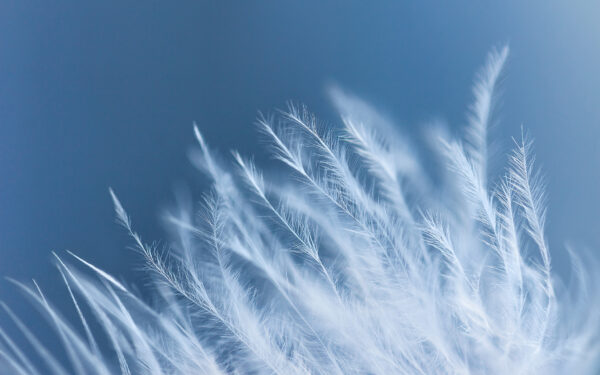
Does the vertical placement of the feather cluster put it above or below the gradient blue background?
below

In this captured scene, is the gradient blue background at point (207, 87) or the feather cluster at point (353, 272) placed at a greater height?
the gradient blue background at point (207, 87)

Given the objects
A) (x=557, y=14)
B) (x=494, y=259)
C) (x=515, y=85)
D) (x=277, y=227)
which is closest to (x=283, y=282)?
(x=277, y=227)

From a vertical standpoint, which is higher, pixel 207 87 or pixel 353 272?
pixel 207 87

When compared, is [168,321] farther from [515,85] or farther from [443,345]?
[515,85]
